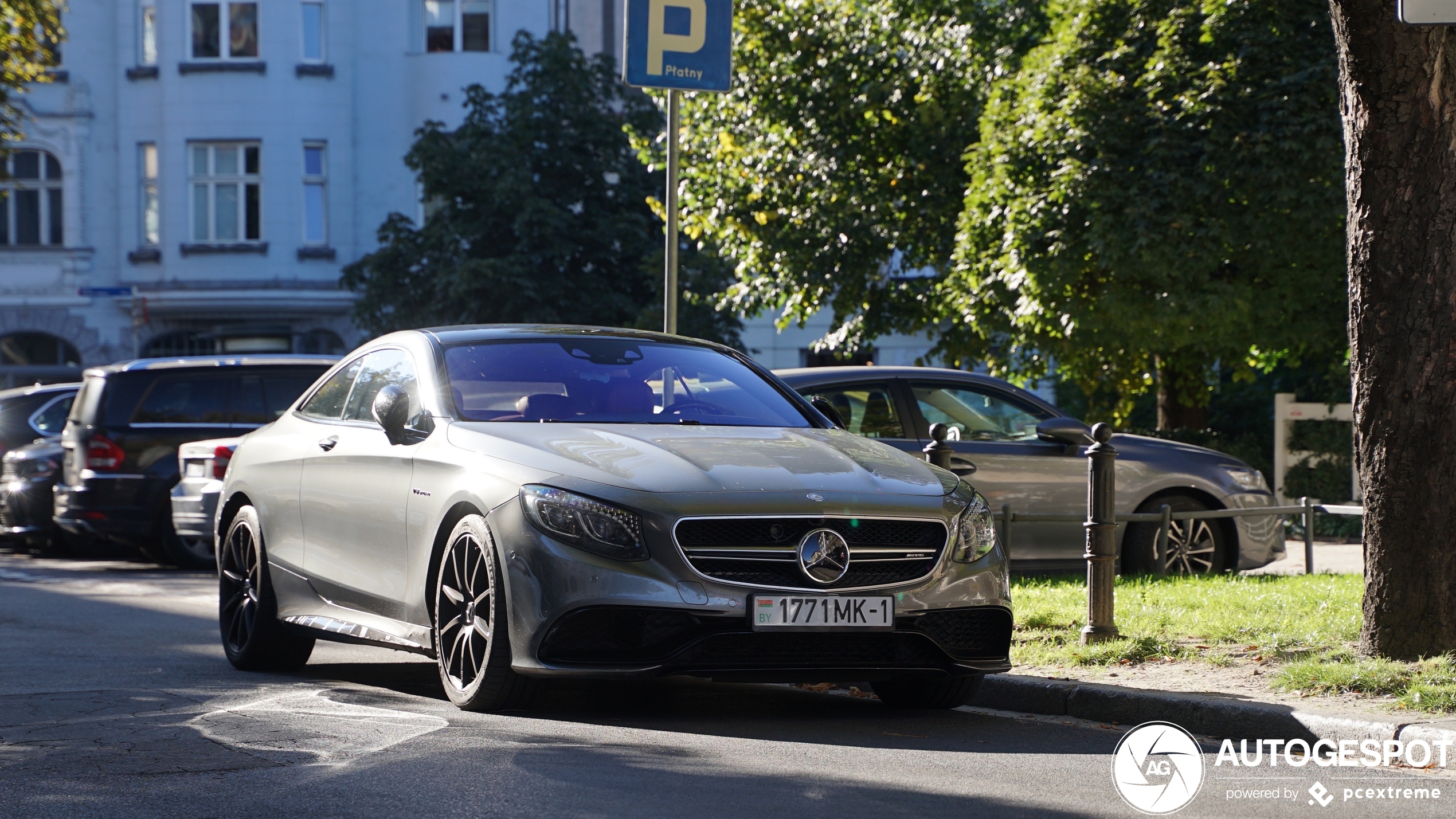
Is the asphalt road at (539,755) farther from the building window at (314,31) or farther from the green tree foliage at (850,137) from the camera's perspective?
the building window at (314,31)

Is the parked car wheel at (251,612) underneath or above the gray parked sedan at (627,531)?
underneath

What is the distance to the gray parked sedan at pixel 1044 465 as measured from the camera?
11688mm

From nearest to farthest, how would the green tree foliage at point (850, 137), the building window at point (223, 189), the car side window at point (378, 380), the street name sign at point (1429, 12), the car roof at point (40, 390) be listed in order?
the street name sign at point (1429, 12), the car side window at point (378, 380), the car roof at point (40, 390), the green tree foliage at point (850, 137), the building window at point (223, 189)

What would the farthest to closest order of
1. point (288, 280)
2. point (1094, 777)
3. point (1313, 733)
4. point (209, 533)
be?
point (288, 280) → point (209, 533) → point (1313, 733) → point (1094, 777)

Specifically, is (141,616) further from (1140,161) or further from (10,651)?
(1140,161)

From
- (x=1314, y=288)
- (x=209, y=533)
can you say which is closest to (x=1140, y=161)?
(x=1314, y=288)

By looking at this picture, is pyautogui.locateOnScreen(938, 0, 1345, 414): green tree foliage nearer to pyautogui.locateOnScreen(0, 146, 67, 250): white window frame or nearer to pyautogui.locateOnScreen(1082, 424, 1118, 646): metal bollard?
pyautogui.locateOnScreen(1082, 424, 1118, 646): metal bollard

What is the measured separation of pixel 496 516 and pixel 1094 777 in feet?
7.61

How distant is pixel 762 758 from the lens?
608 cm

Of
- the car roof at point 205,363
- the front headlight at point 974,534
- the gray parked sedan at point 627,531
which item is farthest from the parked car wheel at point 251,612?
the car roof at point 205,363

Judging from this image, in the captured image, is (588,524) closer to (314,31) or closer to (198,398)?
(198,398)

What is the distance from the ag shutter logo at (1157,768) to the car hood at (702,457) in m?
1.18

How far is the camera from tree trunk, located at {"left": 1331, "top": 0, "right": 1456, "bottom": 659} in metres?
7.27

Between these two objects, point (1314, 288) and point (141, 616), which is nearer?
point (141, 616)
